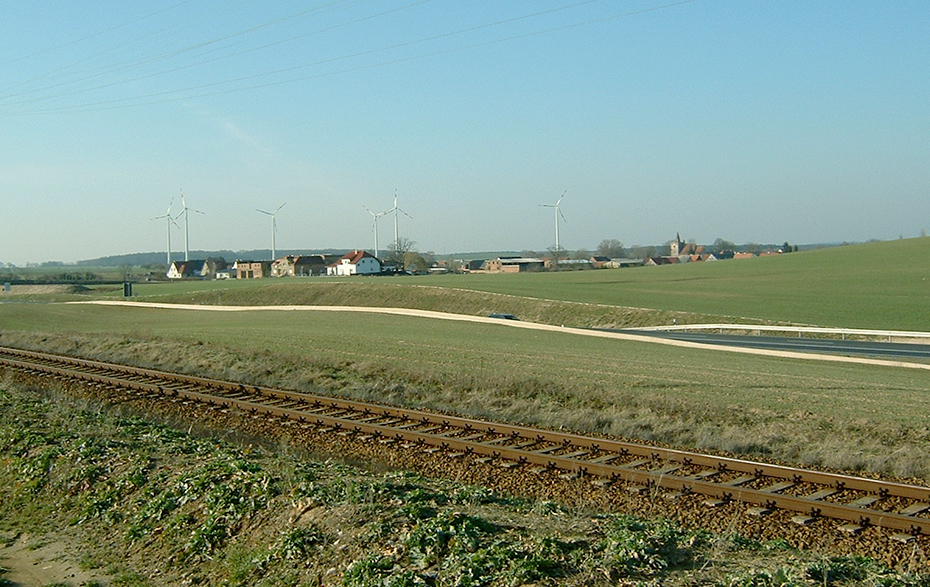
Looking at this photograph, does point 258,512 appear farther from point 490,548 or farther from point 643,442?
point 643,442

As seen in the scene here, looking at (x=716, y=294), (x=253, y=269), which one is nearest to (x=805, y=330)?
(x=716, y=294)

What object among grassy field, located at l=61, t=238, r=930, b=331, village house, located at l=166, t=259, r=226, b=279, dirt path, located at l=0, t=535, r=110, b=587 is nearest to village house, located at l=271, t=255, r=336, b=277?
village house, located at l=166, t=259, r=226, b=279

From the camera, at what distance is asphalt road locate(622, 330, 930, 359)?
38.1 m

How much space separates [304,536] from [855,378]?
2314 cm

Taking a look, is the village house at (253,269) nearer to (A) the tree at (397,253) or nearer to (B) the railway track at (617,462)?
(A) the tree at (397,253)

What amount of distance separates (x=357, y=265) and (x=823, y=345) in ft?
400

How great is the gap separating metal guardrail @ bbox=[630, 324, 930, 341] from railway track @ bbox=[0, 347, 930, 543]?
3856 cm

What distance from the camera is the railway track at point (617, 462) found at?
32.6ft

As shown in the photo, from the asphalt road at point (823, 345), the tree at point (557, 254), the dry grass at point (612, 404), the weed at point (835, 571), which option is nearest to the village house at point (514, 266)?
the tree at point (557, 254)

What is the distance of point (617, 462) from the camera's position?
497 inches

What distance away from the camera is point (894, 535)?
9070mm

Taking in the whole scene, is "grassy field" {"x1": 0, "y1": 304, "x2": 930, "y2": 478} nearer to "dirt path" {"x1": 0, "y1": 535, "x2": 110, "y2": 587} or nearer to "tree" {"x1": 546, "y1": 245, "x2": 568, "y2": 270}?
"dirt path" {"x1": 0, "y1": 535, "x2": 110, "y2": 587}

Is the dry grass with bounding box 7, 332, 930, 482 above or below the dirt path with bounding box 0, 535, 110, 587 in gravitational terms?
below

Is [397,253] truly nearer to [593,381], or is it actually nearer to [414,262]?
[414,262]
